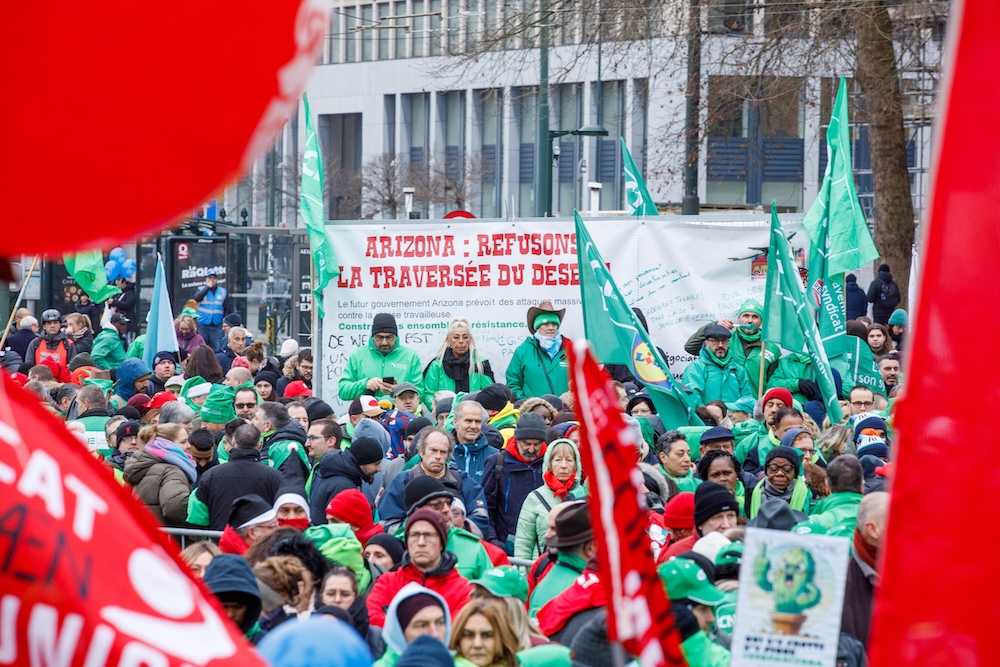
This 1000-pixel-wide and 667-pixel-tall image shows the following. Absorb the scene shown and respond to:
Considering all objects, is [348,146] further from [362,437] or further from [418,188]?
[362,437]

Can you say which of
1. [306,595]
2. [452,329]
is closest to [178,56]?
[306,595]

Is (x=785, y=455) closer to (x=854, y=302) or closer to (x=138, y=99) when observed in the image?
(x=138, y=99)

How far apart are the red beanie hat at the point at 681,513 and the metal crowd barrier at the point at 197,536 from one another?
30.2 inches

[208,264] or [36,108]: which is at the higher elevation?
[36,108]

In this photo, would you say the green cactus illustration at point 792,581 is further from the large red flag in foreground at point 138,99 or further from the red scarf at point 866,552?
the red scarf at point 866,552

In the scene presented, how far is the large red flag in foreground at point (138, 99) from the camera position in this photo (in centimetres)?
146

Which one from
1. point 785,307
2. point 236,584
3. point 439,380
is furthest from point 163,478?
point 785,307

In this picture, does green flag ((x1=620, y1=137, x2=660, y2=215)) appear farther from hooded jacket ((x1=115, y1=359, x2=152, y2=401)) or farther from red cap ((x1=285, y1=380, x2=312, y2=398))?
hooded jacket ((x1=115, y1=359, x2=152, y2=401))

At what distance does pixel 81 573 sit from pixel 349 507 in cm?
542

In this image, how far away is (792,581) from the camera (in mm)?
3127

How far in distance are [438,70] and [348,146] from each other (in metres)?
50.4

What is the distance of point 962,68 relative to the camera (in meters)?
1.55

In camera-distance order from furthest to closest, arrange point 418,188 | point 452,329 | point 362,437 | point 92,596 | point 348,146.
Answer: point 348,146 < point 418,188 < point 452,329 < point 362,437 < point 92,596

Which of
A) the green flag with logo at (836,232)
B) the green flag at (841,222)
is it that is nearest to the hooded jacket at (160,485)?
the green flag with logo at (836,232)
